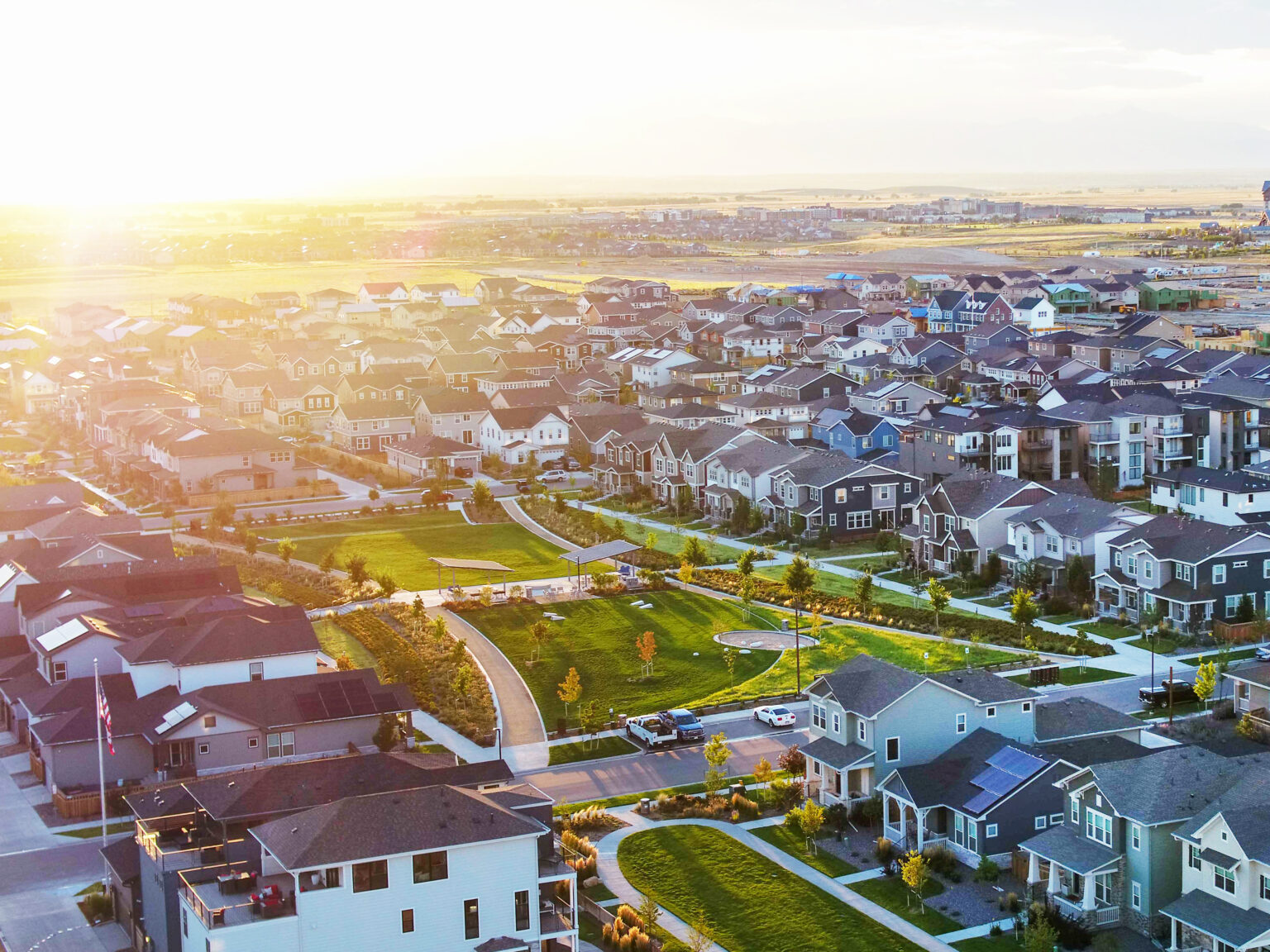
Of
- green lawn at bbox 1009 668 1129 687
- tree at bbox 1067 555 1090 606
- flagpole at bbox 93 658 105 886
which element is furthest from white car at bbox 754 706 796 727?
flagpole at bbox 93 658 105 886

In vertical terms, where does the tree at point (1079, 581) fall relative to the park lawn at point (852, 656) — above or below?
above

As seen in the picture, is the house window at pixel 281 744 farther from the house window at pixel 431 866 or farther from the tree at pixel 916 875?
the tree at pixel 916 875

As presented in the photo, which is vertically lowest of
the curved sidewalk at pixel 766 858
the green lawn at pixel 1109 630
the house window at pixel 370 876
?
the curved sidewalk at pixel 766 858

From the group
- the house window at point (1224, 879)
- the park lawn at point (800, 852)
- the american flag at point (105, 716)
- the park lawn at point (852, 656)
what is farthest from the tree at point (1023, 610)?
the american flag at point (105, 716)

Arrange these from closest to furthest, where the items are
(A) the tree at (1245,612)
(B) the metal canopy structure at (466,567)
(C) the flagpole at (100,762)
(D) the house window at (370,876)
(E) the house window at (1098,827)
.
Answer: (D) the house window at (370,876), (E) the house window at (1098,827), (C) the flagpole at (100,762), (A) the tree at (1245,612), (B) the metal canopy structure at (466,567)

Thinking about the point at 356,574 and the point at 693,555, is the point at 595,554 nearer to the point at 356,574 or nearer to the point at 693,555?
the point at 693,555

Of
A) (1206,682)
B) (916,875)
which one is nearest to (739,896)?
(916,875)

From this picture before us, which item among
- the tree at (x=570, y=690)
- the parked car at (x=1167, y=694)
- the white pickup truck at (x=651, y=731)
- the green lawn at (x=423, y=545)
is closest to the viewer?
the white pickup truck at (x=651, y=731)
